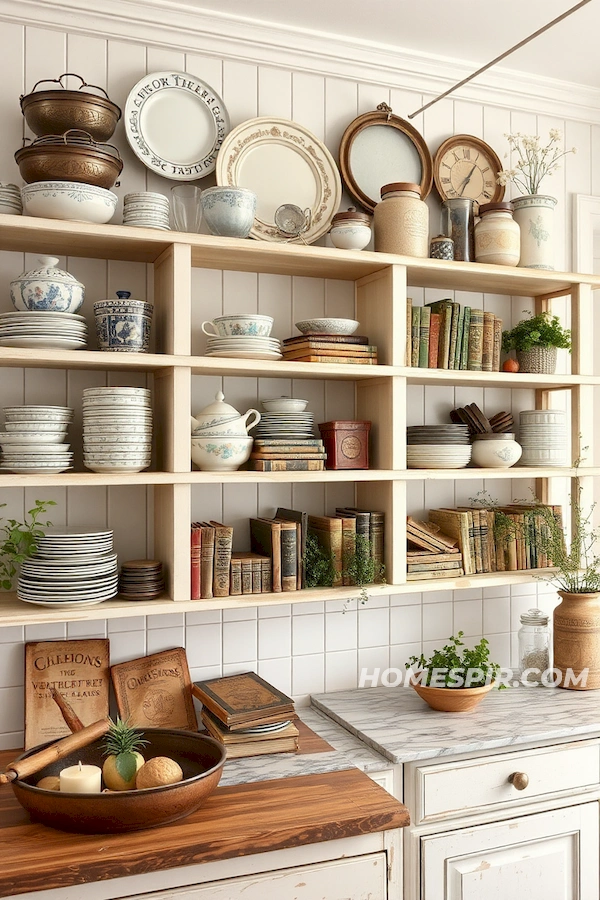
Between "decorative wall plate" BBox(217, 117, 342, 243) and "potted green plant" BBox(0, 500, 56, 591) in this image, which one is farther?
"decorative wall plate" BBox(217, 117, 342, 243)

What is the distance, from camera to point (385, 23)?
2338 mm

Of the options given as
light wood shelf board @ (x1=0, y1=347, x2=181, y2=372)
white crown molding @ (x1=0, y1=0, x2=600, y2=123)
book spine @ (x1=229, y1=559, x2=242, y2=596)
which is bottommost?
book spine @ (x1=229, y1=559, x2=242, y2=596)

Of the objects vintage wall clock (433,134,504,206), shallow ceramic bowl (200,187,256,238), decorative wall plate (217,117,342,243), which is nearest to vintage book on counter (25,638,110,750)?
shallow ceramic bowl (200,187,256,238)

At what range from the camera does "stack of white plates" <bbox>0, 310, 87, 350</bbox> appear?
1897 millimetres

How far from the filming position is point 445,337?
2.40 m

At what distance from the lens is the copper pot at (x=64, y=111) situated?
1.94 meters

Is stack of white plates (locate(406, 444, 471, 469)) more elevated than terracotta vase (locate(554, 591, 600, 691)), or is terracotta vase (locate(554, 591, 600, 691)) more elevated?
stack of white plates (locate(406, 444, 471, 469))

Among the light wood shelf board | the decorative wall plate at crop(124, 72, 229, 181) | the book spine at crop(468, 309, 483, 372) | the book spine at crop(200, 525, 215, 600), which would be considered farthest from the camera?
the book spine at crop(468, 309, 483, 372)

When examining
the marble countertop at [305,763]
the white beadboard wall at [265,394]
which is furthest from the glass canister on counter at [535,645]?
the marble countertop at [305,763]

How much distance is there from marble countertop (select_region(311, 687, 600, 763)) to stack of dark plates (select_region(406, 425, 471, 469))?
2.33 ft

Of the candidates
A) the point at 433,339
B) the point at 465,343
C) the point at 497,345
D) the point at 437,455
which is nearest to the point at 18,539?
the point at 437,455

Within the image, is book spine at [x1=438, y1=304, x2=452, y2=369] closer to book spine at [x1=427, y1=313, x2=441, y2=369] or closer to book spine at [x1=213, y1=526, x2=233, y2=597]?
book spine at [x1=427, y1=313, x2=441, y2=369]

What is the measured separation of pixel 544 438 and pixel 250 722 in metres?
1.29

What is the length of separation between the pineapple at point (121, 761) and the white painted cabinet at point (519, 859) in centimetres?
78
